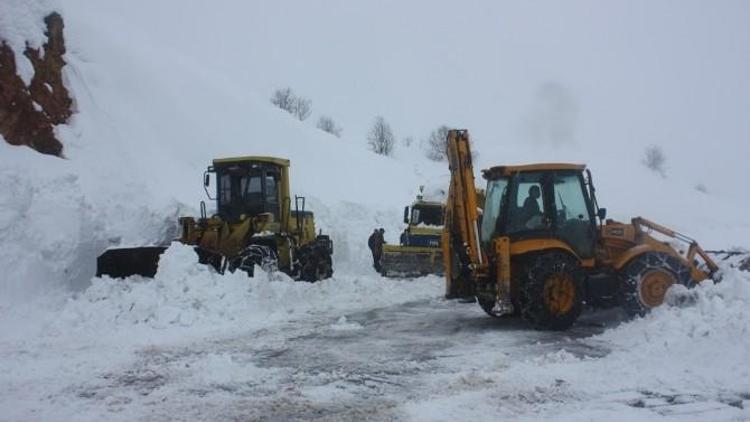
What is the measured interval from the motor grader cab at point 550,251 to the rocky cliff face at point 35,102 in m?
10.9

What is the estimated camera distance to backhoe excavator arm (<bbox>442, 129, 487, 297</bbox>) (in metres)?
9.67

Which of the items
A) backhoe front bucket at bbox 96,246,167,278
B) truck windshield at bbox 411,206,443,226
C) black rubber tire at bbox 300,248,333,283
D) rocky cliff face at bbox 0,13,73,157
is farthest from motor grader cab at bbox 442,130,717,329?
rocky cliff face at bbox 0,13,73,157

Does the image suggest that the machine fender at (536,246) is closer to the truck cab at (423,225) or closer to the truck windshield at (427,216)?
the truck cab at (423,225)

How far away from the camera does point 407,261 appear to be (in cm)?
1828

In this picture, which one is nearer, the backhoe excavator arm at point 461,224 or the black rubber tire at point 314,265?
the backhoe excavator arm at point 461,224

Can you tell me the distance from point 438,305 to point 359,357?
16.8 feet

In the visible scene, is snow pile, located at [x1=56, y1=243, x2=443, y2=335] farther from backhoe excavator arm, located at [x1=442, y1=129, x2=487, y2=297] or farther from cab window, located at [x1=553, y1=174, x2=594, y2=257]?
cab window, located at [x1=553, y1=174, x2=594, y2=257]

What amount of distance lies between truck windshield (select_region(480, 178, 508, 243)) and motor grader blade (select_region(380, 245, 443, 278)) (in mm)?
7846

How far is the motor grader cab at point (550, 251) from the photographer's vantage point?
927cm

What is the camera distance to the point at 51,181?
13141mm

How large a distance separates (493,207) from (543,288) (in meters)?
1.57

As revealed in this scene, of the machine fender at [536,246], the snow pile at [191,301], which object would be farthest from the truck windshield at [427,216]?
the machine fender at [536,246]

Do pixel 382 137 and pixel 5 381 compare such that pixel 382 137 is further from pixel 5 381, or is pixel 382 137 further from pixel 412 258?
pixel 5 381

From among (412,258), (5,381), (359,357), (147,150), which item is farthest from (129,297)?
(147,150)
